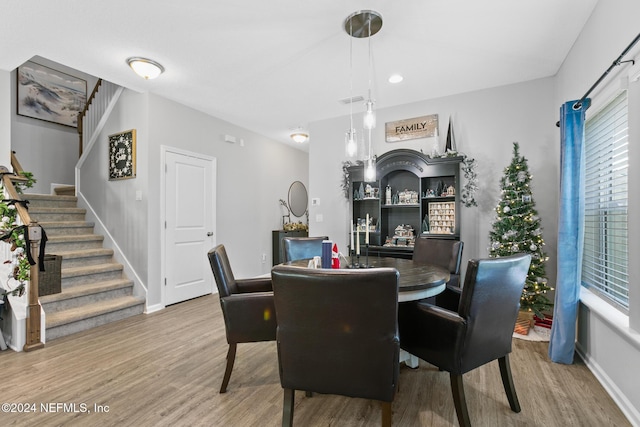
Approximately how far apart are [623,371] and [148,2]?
12.9ft

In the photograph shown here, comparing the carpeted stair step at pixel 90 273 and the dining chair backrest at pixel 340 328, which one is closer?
the dining chair backrest at pixel 340 328

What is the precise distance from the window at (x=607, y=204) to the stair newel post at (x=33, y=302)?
449 centimetres

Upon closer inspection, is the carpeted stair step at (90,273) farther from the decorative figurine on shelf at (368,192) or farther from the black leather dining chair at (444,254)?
the black leather dining chair at (444,254)

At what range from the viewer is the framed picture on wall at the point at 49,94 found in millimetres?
4828

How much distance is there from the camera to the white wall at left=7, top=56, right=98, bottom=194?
4.75 metres

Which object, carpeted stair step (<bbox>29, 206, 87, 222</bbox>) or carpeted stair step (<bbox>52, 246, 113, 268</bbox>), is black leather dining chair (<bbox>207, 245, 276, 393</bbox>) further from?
carpeted stair step (<bbox>29, 206, 87, 222</bbox>)

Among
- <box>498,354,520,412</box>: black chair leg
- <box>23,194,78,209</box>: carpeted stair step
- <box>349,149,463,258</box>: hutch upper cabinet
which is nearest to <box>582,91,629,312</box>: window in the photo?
<box>498,354,520,412</box>: black chair leg

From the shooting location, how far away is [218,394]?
202 centimetres

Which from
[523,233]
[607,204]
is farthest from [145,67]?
[607,204]

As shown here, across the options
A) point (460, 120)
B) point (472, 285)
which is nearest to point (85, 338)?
point (472, 285)

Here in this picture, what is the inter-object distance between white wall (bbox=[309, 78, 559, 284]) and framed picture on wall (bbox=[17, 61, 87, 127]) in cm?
523

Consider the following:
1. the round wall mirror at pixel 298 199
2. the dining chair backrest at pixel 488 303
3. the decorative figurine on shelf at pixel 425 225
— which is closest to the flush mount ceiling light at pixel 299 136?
the round wall mirror at pixel 298 199

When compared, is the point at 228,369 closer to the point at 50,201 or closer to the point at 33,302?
the point at 33,302

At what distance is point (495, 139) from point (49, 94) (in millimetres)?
6748
